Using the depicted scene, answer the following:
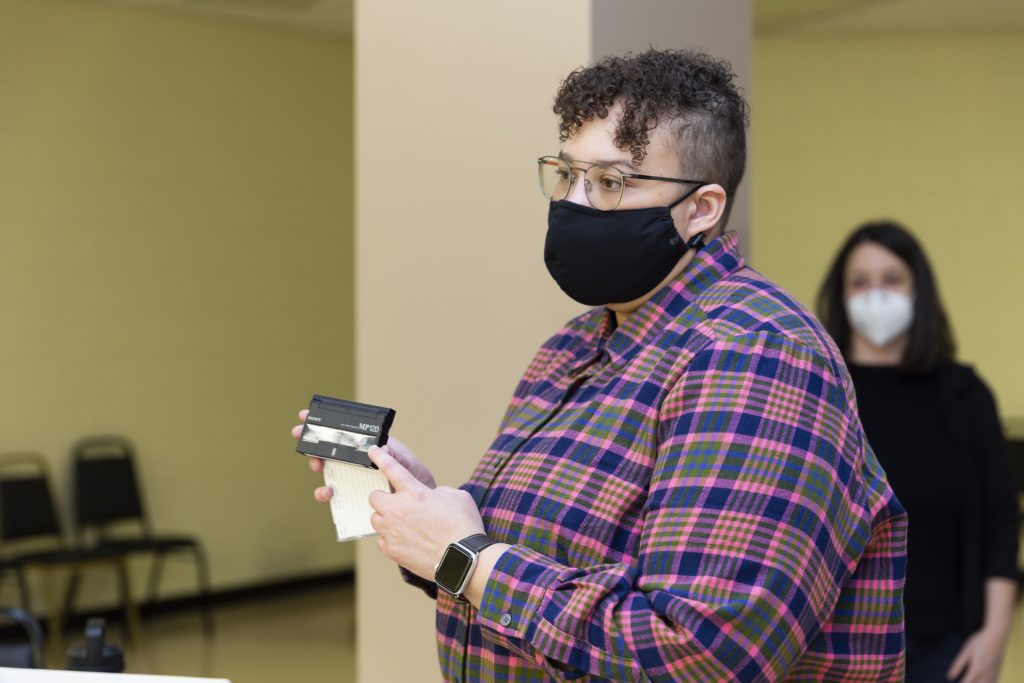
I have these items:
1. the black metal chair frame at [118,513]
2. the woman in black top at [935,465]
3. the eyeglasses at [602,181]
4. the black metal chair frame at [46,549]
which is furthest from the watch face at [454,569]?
the black metal chair frame at [118,513]

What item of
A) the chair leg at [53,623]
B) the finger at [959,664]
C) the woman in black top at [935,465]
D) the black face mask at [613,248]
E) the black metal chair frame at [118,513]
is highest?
the black face mask at [613,248]

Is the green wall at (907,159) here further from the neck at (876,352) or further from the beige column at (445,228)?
the beige column at (445,228)

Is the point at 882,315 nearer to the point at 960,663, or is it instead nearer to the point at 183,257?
the point at 960,663

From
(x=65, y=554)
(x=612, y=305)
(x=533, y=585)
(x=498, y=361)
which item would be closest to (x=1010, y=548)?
(x=498, y=361)

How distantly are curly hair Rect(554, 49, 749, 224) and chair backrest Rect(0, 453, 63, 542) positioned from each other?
202 inches

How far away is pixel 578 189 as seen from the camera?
1.48 m

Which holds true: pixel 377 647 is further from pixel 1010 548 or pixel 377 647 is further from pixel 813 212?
pixel 813 212

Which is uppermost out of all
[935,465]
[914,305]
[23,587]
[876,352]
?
[914,305]

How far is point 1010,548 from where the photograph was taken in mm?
2385

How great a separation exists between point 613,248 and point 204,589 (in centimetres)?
531

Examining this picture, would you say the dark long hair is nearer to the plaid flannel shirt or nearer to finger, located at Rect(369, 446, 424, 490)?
the plaid flannel shirt

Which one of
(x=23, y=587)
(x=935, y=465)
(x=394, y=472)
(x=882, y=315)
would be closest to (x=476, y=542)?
(x=394, y=472)

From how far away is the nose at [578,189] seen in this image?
4.83 ft

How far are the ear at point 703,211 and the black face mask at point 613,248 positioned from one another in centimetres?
1
